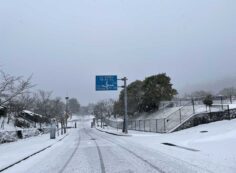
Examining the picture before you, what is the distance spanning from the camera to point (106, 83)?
169 ft

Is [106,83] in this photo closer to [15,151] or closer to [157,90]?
[157,90]

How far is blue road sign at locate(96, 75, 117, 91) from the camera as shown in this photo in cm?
5128

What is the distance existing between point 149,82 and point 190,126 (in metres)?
38.1

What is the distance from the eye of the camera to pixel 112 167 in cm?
1383

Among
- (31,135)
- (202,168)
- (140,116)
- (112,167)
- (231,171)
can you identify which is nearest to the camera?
(231,171)

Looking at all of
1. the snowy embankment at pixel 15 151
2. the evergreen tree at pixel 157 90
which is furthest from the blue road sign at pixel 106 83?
the evergreen tree at pixel 157 90

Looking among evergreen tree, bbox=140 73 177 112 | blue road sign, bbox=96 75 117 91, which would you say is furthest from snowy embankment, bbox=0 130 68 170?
evergreen tree, bbox=140 73 177 112

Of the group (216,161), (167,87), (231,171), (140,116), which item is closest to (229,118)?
(216,161)

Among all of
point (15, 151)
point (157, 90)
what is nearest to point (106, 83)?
point (157, 90)

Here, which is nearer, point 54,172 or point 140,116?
point 54,172

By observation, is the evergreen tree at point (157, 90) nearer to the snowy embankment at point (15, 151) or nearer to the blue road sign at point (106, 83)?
the blue road sign at point (106, 83)

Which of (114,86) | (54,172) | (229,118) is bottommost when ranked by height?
(54,172)

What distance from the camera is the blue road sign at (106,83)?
51281mm

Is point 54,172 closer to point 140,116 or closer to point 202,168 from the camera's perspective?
point 202,168
